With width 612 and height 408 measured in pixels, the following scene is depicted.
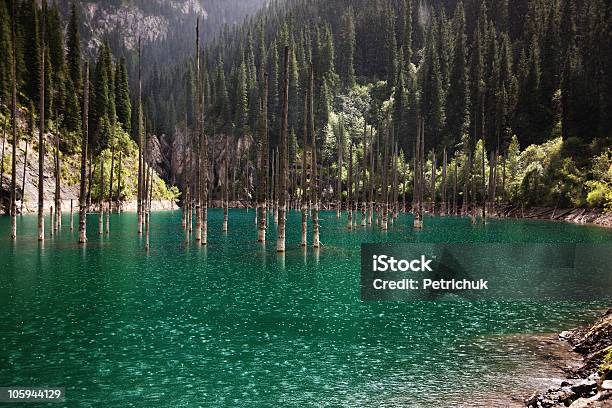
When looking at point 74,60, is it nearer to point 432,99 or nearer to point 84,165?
point 84,165

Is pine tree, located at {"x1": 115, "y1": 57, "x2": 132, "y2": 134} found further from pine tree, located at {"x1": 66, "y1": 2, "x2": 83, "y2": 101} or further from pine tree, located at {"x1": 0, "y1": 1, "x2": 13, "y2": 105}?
pine tree, located at {"x1": 0, "y1": 1, "x2": 13, "y2": 105}

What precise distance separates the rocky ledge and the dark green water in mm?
1162

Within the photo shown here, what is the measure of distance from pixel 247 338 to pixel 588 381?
11.2 meters

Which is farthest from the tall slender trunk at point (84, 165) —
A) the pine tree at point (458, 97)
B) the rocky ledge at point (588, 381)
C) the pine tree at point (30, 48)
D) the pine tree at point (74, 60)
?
the pine tree at point (458, 97)

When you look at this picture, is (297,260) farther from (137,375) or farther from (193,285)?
(137,375)

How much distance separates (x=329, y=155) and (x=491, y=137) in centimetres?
5203

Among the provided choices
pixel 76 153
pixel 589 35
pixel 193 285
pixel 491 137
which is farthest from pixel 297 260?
pixel 491 137

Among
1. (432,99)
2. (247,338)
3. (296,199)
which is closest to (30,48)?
(296,199)

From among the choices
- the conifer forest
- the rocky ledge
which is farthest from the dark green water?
the rocky ledge

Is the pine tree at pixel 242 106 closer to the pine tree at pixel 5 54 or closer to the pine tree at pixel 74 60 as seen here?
the pine tree at pixel 74 60

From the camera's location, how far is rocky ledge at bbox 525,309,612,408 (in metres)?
11.3

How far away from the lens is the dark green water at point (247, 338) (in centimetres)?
1445

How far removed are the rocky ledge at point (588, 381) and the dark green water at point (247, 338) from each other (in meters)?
1.16

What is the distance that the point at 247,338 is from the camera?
1955 centimetres
